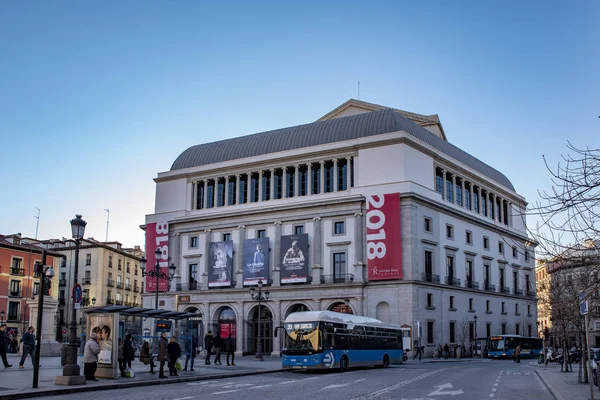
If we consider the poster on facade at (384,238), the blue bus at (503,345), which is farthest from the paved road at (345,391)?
the blue bus at (503,345)

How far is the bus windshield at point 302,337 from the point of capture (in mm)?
34219

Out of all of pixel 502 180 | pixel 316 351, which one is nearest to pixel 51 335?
pixel 316 351

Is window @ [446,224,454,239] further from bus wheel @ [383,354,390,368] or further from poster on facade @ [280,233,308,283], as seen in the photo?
bus wheel @ [383,354,390,368]

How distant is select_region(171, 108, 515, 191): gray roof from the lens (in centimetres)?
6475

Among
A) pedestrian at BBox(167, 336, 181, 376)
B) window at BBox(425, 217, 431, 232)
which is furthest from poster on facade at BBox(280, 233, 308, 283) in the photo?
pedestrian at BBox(167, 336, 181, 376)

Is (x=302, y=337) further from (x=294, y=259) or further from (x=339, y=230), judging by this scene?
(x=294, y=259)

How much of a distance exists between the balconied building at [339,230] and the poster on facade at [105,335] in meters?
35.7

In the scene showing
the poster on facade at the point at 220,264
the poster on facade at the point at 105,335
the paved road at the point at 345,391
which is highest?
the poster on facade at the point at 220,264

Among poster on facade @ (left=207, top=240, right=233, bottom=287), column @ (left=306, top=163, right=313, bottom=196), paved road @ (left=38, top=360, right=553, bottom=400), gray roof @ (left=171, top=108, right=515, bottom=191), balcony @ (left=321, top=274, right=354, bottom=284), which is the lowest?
paved road @ (left=38, top=360, right=553, bottom=400)

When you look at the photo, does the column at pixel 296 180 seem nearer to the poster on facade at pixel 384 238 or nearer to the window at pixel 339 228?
the window at pixel 339 228

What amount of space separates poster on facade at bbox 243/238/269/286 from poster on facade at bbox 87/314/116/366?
128 feet

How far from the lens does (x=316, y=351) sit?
34031 millimetres

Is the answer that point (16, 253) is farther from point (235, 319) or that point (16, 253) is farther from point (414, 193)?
point (414, 193)

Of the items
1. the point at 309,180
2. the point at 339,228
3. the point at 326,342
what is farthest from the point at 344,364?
the point at 309,180
